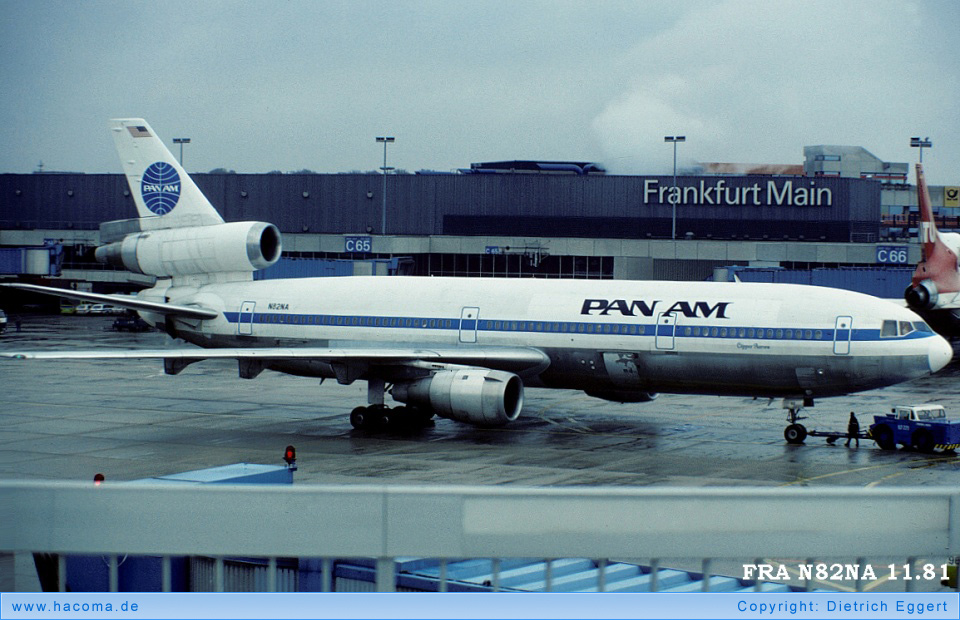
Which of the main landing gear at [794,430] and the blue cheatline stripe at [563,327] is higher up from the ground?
the blue cheatline stripe at [563,327]

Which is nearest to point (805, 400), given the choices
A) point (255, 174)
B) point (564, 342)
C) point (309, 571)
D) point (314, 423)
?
point (564, 342)

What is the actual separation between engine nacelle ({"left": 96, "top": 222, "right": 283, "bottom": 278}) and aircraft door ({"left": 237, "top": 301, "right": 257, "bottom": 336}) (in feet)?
5.16

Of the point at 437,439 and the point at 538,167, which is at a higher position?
the point at 538,167

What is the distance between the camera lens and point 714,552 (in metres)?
5.34

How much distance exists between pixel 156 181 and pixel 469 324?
41.9ft

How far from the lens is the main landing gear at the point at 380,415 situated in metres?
32.4

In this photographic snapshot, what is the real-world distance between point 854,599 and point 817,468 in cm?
2268

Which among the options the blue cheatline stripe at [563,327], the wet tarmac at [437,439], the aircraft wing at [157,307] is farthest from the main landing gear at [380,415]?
the aircraft wing at [157,307]

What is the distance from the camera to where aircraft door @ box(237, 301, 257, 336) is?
1369 inches

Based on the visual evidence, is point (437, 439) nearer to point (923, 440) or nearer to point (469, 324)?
point (469, 324)

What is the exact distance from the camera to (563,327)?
102ft

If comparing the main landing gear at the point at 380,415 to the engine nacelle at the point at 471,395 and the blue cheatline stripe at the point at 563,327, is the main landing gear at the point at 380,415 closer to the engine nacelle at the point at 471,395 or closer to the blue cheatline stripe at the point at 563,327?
the engine nacelle at the point at 471,395

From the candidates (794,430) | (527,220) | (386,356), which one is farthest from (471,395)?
(527,220)

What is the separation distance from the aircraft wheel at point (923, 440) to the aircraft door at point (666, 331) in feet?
22.7
